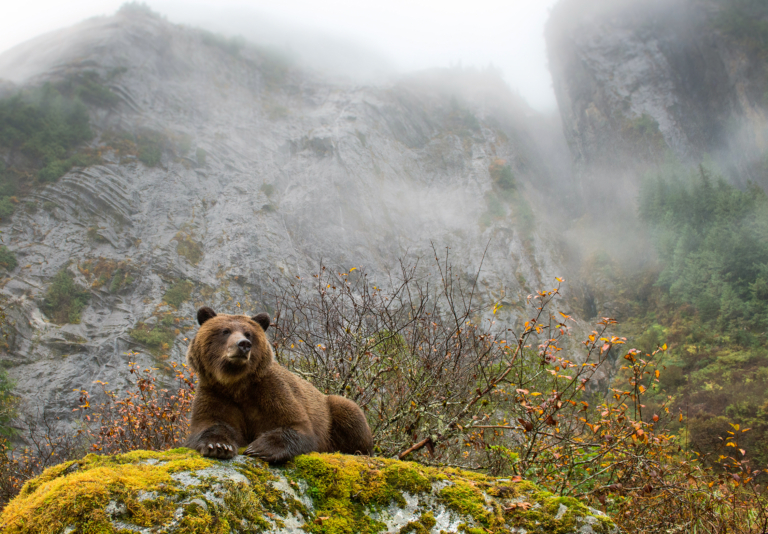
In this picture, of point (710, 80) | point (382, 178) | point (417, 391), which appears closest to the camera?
point (417, 391)

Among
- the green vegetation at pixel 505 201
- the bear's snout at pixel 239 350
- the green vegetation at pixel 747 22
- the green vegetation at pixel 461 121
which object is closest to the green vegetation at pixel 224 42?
the green vegetation at pixel 461 121

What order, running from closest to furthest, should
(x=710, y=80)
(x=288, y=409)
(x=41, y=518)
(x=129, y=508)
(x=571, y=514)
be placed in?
(x=41, y=518), (x=129, y=508), (x=571, y=514), (x=288, y=409), (x=710, y=80)

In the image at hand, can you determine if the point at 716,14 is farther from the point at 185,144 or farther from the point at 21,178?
the point at 21,178

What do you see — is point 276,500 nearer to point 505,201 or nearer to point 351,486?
point 351,486

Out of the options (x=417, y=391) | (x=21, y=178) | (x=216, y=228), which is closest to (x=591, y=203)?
(x=216, y=228)

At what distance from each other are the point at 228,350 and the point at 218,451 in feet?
2.56

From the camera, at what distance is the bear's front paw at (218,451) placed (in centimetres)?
247

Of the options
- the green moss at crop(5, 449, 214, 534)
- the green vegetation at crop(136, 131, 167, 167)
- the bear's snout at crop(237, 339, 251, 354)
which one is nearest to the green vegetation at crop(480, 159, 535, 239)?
the green vegetation at crop(136, 131, 167, 167)

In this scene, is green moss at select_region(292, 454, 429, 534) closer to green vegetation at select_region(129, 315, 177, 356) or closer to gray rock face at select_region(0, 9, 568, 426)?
gray rock face at select_region(0, 9, 568, 426)

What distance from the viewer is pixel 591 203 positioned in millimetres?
54781

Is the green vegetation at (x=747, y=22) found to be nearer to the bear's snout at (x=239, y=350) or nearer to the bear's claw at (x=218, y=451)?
the bear's snout at (x=239, y=350)

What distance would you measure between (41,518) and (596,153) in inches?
2514

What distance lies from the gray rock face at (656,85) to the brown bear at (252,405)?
5799cm

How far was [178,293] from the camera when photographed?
28969 mm
